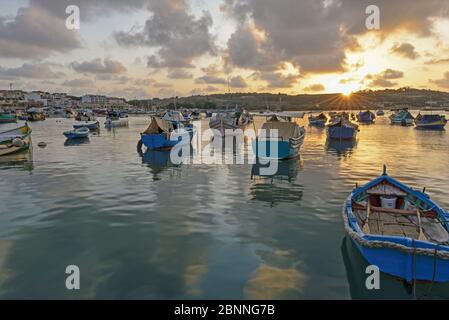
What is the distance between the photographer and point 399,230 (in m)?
11.0

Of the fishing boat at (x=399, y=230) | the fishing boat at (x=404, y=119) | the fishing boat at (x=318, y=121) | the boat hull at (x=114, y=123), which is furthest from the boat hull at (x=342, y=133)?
the boat hull at (x=114, y=123)

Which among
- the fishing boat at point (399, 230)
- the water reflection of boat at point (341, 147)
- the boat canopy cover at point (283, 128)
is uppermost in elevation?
the boat canopy cover at point (283, 128)

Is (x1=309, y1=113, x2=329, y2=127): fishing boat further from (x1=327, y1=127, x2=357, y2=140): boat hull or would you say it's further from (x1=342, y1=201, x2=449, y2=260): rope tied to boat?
(x1=342, y1=201, x2=449, y2=260): rope tied to boat

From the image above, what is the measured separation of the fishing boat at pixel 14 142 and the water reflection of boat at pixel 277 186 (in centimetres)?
2593

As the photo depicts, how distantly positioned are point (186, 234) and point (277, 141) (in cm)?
1750

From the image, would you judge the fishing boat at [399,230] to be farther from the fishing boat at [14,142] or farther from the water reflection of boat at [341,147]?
the fishing boat at [14,142]

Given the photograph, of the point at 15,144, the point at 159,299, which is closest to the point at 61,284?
the point at 159,299

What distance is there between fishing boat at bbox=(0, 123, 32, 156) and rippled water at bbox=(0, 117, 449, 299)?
960 cm

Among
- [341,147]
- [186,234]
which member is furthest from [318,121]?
[186,234]

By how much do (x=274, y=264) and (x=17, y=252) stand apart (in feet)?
29.7

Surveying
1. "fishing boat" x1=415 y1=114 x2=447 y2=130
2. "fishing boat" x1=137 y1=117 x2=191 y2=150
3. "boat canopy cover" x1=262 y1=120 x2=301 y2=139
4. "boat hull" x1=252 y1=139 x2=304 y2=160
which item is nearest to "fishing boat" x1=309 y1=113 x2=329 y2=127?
"fishing boat" x1=415 y1=114 x2=447 y2=130

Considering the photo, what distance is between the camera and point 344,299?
8.48 metres

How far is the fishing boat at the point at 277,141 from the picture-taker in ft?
93.6
